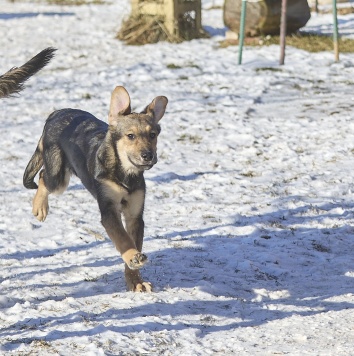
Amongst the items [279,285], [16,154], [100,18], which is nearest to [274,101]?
[16,154]

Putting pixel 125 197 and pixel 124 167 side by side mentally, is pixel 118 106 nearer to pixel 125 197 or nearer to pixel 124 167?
pixel 124 167

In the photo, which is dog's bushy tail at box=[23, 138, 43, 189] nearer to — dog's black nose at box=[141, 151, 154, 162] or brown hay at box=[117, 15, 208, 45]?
dog's black nose at box=[141, 151, 154, 162]

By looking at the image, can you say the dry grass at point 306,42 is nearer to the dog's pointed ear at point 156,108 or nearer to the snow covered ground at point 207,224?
the snow covered ground at point 207,224

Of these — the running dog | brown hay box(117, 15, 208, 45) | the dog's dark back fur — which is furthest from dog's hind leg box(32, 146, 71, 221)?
brown hay box(117, 15, 208, 45)

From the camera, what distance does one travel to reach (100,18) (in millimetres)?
19859

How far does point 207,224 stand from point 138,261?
198 cm

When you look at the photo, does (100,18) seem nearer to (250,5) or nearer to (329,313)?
(250,5)

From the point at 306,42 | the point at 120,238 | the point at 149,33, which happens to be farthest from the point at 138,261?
the point at 149,33

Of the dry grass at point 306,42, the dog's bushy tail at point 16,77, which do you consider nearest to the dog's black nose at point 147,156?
the dog's bushy tail at point 16,77

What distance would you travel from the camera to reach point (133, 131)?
5.29 m

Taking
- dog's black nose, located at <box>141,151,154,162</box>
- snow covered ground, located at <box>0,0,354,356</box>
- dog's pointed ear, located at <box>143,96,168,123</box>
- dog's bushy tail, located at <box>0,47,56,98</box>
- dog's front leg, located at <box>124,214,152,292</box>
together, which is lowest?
snow covered ground, located at <box>0,0,354,356</box>

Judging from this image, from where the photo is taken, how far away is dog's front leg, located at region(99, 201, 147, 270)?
4.98 m

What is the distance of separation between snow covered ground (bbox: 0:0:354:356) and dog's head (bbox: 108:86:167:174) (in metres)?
0.87

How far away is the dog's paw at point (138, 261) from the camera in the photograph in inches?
195
